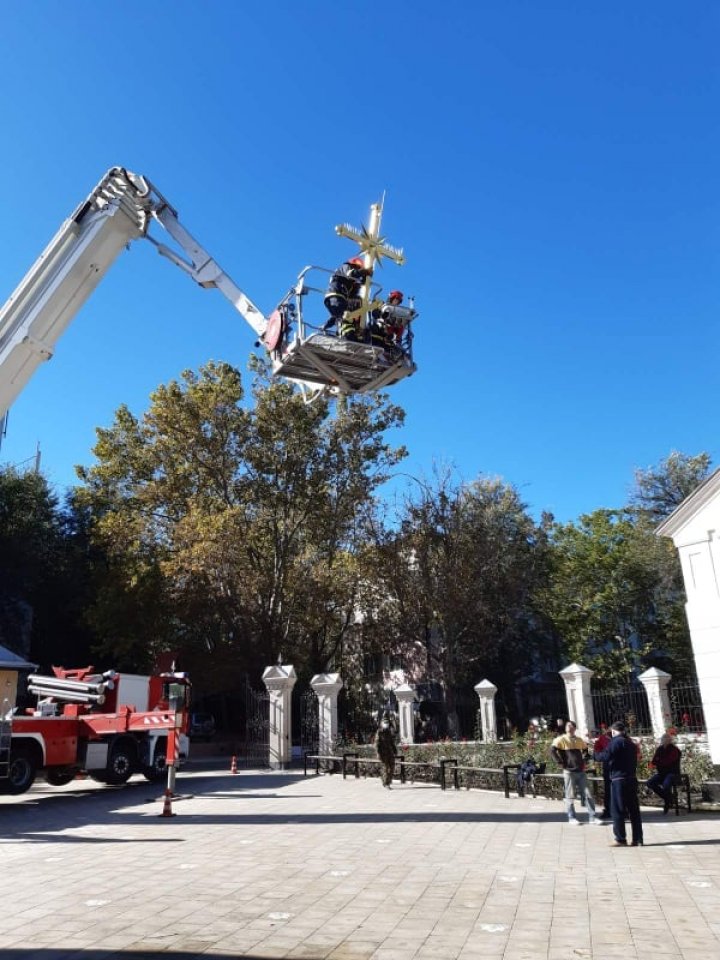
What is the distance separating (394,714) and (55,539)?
1795cm

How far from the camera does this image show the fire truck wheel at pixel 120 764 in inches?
714

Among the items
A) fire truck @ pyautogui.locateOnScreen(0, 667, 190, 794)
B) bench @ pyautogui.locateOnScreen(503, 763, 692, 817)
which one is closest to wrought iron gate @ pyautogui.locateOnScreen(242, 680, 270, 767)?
fire truck @ pyautogui.locateOnScreen(0, 667, 190, 794)

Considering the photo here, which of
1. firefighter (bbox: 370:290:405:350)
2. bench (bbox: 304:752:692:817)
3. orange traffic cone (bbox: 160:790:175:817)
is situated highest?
firefighter (bbox: 370:290:405:350)

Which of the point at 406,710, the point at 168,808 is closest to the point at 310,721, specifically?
the point at 406,710

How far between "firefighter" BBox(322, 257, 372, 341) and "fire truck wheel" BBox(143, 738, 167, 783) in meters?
13.2

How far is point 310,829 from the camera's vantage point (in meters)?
11.4

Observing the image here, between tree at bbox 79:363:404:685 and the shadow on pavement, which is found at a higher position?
tree at bbox 79:363:404:685

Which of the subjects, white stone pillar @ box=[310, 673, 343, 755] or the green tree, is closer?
white stone pillar @ box=[310, 673, 343, 755]

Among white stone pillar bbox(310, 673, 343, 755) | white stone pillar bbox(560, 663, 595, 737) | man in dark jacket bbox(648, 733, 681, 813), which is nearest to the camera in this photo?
man in dark jacket bbox(648, 733, 681, 813)

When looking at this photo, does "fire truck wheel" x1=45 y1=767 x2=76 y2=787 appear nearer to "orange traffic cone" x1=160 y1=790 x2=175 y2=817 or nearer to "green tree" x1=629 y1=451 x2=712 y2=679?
"orange traffic cone" x1=160 y1=790 x2=175 y2=817

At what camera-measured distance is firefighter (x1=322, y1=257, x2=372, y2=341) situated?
11.4 meters

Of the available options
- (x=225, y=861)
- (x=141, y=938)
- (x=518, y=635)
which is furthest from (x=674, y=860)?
(x=518, y=635)

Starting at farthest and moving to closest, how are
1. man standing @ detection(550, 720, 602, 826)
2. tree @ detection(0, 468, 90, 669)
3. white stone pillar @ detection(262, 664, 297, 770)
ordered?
1. tree @ detection(0, 468, 90, 669)
2. white stone pillar @ detection(262, 664, 297, 770)
3. man standing @ detection(550, 720, 602, 826)

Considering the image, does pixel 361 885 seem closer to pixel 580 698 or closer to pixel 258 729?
pixel 580 698
